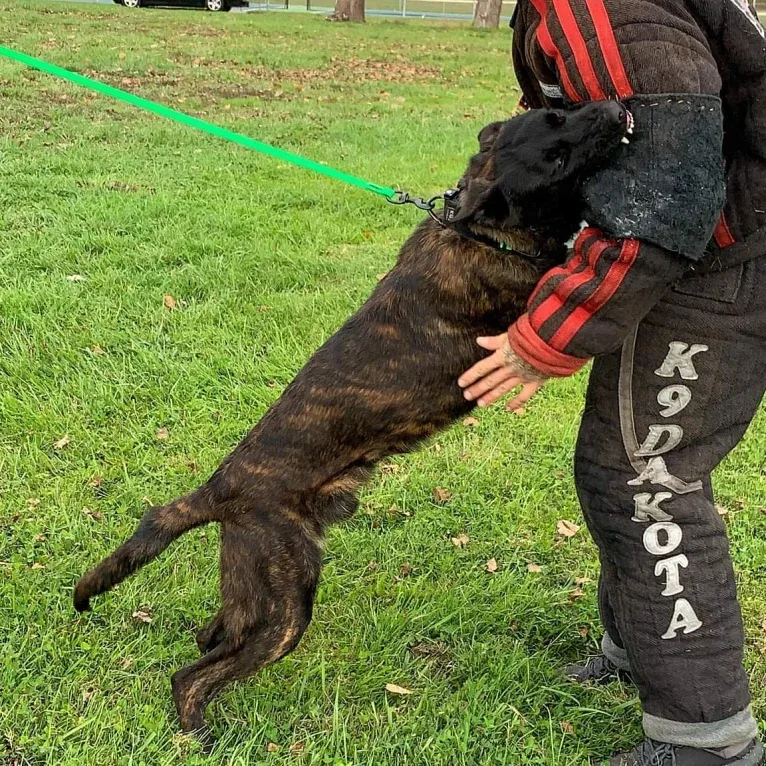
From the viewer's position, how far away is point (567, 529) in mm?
3666

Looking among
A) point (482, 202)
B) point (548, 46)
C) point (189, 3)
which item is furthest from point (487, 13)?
point (548, 46)

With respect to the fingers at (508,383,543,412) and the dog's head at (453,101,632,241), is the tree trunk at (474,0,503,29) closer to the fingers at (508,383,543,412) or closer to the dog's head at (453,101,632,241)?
the dog's head at (453,101,632,241)

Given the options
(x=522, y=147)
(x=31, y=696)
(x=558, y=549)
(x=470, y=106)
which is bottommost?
(x=31, y=696)

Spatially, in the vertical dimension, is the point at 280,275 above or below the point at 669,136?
below

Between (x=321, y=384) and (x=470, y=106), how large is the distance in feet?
36.5

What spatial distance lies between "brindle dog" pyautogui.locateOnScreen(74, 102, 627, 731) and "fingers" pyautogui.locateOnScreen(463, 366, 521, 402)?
256mm

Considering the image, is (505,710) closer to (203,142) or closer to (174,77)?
(203,142)

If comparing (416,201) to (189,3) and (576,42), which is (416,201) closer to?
(576,42)

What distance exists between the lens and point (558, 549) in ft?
11.7

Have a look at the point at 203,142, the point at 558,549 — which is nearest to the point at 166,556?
the point at 558,549

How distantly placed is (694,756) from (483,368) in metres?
1.24

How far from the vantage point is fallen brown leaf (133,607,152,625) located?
310 centimetres

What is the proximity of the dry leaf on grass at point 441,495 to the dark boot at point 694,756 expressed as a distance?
151cm

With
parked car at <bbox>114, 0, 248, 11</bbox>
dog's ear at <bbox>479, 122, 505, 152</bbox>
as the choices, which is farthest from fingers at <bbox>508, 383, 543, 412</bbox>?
parked car at <bbox>114, 0, 248, 11</bbox>
